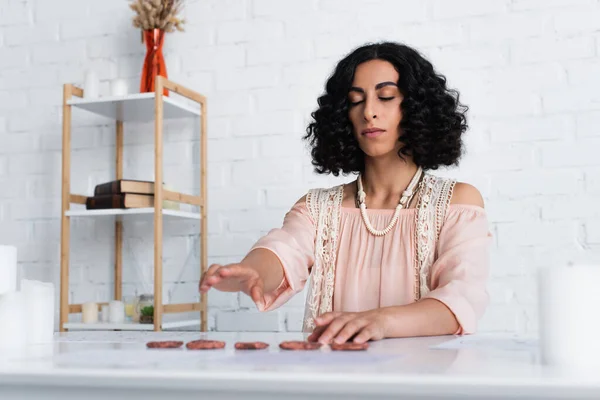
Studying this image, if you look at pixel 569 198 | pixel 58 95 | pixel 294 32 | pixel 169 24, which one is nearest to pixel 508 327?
pixel 569 198

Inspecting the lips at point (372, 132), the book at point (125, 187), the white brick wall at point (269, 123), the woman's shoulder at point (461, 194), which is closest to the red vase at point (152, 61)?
the white brick wall at point (269, 123)

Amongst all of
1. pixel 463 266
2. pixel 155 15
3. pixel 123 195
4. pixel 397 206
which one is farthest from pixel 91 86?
pixel 463 266

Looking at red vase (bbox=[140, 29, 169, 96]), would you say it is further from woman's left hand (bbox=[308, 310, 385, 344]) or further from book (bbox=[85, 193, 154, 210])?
woman's left hand (bbox=[308, 310, 385, 344])

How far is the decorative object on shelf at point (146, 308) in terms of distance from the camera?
8.67 ft

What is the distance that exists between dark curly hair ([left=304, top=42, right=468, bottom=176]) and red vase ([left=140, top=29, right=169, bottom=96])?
35.7 inches

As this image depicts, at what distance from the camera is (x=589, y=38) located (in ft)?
8.17

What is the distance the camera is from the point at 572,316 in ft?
2.66

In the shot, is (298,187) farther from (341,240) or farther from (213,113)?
(341,240)

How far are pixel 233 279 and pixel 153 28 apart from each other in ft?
5.59

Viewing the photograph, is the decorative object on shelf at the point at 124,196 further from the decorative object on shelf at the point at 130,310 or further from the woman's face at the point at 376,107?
the woman's face at the point at 376,107

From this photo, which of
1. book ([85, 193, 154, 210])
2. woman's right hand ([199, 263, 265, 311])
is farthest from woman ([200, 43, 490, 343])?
book ([85, 193, 154, 210])

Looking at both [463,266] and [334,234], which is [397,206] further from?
[463,266]

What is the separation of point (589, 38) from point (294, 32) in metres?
0.99

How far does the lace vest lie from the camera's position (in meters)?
1.83
